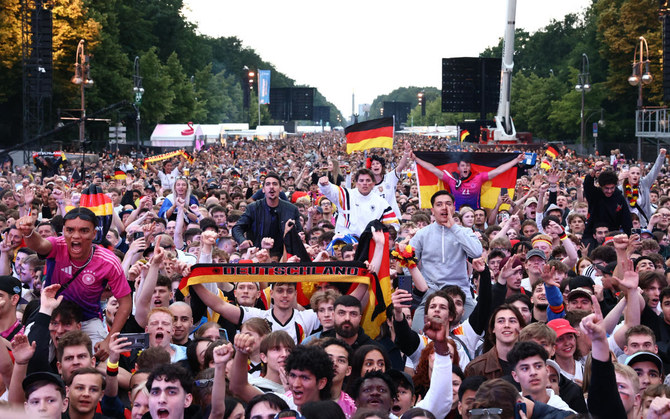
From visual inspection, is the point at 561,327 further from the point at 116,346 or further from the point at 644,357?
the point at 116,346

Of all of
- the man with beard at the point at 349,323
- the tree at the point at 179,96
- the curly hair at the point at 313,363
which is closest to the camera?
the curly hair at the point at 313,363

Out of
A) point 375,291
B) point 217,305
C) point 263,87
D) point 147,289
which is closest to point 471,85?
point 375,291

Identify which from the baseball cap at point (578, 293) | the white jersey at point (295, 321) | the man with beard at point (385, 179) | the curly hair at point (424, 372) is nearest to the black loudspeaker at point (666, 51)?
the man with beard at point (385, 179)

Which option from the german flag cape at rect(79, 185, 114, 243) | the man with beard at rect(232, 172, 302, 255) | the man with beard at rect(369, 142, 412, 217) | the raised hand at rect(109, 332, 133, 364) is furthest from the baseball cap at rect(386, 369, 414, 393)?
the man with beard at rect(369, 142, 412, 217)

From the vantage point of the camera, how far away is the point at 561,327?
6.94 meters

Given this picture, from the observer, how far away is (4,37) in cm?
4975

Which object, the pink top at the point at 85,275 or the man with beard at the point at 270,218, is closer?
the pink top at the point at 85,275

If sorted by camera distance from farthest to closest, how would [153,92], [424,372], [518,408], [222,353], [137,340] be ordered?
1. [153,92]
2. [424,372]
3. [137,340]
4. [222,353]
5. [518,408]

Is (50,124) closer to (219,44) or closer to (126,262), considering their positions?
(126,262)

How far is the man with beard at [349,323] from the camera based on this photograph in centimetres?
700

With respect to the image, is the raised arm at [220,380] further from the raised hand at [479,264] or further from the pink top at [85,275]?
the raised hand at [479,264]

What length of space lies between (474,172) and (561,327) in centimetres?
917

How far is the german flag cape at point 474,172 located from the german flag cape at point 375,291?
646 centimetres

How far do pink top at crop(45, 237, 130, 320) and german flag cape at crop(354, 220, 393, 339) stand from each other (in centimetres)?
196
